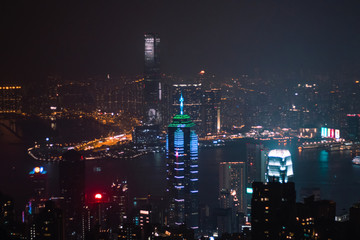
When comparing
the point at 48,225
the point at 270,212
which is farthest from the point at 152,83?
the point at 270,212

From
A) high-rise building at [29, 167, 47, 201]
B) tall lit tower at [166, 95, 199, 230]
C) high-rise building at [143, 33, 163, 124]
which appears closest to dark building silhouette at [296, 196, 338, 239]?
tall lit tower at [166, 95, 199, 230]

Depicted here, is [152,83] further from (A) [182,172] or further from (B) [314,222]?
(B) [314,222]

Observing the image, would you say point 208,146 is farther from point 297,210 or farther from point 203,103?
point 297,210

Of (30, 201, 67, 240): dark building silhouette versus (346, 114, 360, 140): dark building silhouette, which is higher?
Result: (346, 114, 360, 140): dark building silhouette

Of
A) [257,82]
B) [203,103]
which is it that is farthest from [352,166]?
[203,103]

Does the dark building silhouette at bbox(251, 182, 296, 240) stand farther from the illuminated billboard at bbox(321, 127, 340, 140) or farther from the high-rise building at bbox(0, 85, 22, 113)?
the illuminated billboard at bbox(321, 127, 340, 140)

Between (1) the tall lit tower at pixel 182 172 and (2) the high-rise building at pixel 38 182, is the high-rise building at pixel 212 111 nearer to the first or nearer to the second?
(1) the tall lit tower at pixel 182 172

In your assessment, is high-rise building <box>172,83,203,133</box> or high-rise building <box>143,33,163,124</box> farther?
high-rise building <box>172,83,203,133</box>
